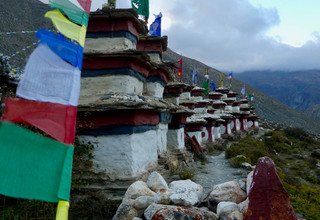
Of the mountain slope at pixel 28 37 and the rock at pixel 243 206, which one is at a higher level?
the mountain slope at pixel 28 37

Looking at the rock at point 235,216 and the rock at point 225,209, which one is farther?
the rock at point 225,209

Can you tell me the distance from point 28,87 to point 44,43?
503 mm

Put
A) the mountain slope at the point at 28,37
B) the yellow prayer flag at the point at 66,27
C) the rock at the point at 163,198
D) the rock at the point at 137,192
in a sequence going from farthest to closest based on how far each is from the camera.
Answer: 1. the mountain slope at the point at 28,37
2. the rock at the point at 137,192
3. the rock at the point at 163,198
4. the yellow prayer flag at the point at 66,27

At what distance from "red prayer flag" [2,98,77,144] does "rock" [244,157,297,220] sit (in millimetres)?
3558

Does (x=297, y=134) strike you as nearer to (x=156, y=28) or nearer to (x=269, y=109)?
(x=156, y=28)

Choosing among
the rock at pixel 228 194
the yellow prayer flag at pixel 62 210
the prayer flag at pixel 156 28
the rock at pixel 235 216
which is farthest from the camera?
the prayer flag at pixel 156 28

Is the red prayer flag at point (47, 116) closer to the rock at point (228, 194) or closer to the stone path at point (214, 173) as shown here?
the rock at point (228, 194)

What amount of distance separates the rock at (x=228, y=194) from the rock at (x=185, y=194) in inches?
11.7

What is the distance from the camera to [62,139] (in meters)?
3.96

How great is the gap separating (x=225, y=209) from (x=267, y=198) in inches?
28.5

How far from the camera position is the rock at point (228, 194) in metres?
7.13

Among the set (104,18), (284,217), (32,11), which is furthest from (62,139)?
(32,11)

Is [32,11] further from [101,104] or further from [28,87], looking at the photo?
[28,87]

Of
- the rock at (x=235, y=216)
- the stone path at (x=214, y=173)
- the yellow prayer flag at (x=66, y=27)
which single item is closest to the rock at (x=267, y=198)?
the rock at (x=235, y=216)
